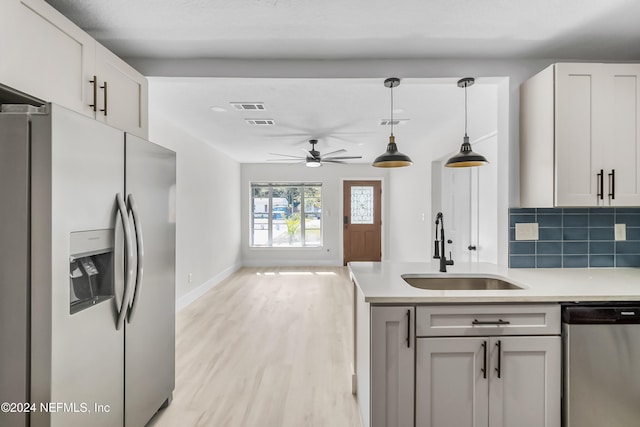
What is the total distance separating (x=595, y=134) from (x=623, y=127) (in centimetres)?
18

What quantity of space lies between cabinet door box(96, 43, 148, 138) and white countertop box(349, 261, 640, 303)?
175 cm

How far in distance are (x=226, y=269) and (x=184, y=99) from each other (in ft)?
12.8

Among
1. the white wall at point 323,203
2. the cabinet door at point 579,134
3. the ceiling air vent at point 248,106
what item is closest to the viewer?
the cabinet door at point 579,134

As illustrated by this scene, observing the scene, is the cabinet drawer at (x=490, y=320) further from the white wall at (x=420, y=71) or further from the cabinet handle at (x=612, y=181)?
the cabinet handle at (x=612, y=181)

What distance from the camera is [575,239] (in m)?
2.42

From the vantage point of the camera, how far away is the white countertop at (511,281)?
5.41 ft

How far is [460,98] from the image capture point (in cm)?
324

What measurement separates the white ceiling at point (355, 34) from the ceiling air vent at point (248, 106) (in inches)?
4.5

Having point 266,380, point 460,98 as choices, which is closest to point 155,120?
point 266,380

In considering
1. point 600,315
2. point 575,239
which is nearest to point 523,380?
point 600,315

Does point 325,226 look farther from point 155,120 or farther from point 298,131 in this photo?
point 155,120

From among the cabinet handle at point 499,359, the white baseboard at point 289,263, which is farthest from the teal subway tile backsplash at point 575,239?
the white baseboard at point 289,263

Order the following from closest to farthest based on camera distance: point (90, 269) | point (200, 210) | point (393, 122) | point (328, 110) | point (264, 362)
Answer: point (90, 269), point (264, 362), point (328, 110), point (393, 122), point (200, 210)

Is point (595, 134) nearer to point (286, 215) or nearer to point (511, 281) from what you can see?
point (511, 281)
